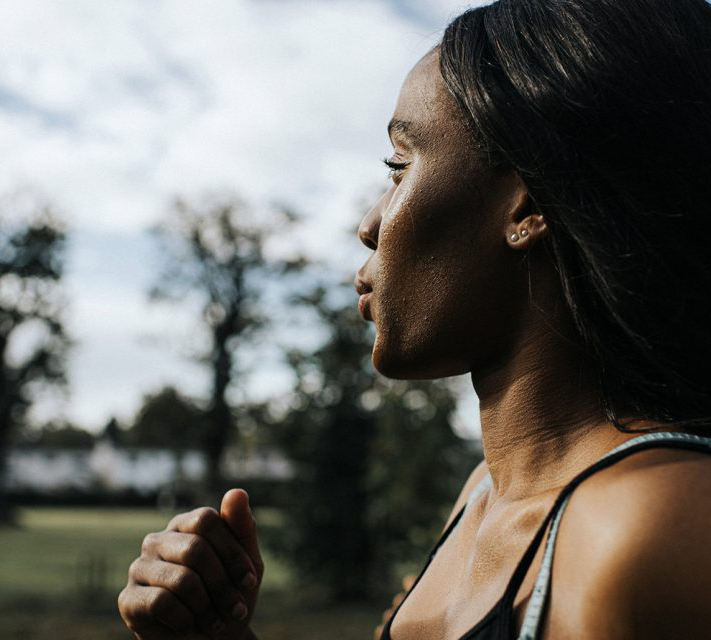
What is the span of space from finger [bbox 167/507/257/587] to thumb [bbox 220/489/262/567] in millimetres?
17

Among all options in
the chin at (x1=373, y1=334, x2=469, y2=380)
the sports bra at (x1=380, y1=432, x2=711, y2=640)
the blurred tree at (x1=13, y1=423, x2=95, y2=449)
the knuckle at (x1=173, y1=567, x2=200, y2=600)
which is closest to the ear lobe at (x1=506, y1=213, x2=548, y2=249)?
the chin at (x1=373, y1=334, x2=469, y2=380)

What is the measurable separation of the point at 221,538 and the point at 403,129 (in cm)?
118

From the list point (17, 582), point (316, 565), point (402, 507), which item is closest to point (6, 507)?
point (17, 582)

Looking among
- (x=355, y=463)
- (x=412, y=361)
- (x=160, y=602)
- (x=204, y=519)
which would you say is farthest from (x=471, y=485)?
(x=355, y=463)

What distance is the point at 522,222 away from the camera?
1976 mm

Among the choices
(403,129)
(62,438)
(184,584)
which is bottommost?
(62,438)

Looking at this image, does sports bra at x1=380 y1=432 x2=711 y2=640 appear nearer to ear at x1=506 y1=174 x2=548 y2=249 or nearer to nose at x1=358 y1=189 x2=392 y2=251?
ear at x1=506 y1=174 x2=548 y2=249

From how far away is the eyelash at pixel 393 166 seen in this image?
7.11 feet

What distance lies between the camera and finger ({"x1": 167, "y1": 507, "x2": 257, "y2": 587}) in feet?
6.90

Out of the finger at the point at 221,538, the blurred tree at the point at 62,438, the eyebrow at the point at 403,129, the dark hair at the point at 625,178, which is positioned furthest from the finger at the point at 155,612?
the blurred tree at the point at 62,438

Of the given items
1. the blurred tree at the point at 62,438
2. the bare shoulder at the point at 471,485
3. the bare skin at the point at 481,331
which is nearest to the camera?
the bare skin at the point at 481,331

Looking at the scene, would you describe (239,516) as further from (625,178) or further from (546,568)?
A: (625,178)

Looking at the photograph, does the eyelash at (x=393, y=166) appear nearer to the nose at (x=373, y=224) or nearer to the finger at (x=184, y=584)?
the nose at (x=373, y=224)

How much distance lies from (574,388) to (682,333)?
28cm
